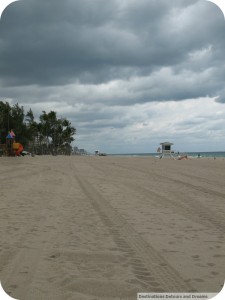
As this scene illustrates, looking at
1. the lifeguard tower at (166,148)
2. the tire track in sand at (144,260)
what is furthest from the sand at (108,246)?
the lifeguard tower at (166,148)

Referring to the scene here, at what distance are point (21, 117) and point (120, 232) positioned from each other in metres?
51.9

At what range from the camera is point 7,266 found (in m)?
3.96

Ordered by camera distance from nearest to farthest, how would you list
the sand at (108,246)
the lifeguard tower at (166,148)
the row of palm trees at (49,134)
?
1. the sand at (108,246)
2. the lifeguard tower at (166,148)
3. the row of palm trees at (49,134)

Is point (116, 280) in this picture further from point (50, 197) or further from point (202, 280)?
point (50, 197)

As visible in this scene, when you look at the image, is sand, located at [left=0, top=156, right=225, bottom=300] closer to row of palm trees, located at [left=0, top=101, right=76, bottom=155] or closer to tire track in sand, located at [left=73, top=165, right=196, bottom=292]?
tire track in sand, located at [left=73, top=165, right=196, bottom=292]

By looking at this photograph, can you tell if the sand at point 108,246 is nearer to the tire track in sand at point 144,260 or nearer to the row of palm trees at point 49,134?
the tire track in sand at point 144,260

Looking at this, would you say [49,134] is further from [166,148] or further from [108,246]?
[108,246]

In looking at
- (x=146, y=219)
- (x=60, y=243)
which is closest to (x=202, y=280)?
(x=60, y=243)

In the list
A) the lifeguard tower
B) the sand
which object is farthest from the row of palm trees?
the sand

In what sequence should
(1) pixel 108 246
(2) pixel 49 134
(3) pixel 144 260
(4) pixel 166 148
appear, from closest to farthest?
(3) pixel 144 260
(1) pixel 108 246
(4) pixel 166 148
(2) pixel 49 134

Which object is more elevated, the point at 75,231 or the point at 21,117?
the point at 21,117

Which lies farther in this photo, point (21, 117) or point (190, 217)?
point (21, 117)

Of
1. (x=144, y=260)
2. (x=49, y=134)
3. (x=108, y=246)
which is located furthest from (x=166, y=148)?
(x=144, y=260)

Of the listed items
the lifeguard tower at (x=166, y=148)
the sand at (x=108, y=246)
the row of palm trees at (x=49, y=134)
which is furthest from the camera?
the row of palm trees at (x=49, y=134)
